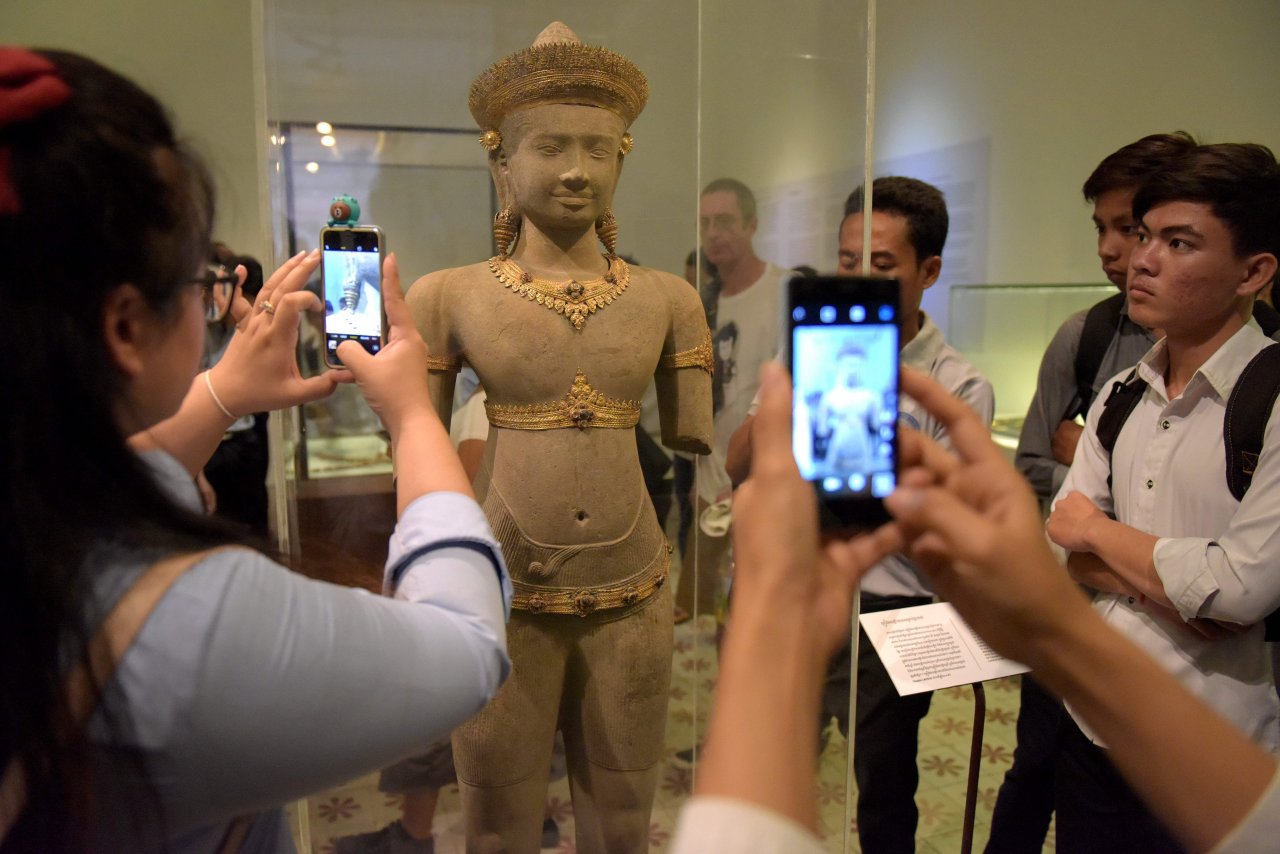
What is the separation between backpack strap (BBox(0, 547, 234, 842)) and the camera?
698 mm

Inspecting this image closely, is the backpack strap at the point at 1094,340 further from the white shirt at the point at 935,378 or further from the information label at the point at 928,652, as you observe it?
the information label at the point at 928,652

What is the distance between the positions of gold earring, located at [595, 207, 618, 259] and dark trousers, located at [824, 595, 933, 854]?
119 centimetres

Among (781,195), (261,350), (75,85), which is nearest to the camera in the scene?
(75,85)

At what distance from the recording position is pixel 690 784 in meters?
2.85

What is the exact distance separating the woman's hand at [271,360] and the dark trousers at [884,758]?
1610 mm

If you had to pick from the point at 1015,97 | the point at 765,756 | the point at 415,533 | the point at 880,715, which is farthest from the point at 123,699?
the point at 1015,97

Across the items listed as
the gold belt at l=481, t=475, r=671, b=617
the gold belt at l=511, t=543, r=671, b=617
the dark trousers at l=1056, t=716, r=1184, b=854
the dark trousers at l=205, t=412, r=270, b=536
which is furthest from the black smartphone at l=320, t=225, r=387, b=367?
the dark trousers at l=1056, t=716, r=1184, b=854

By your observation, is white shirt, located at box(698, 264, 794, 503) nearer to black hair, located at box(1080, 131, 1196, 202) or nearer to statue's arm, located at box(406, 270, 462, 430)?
black hair, located at box(1080, 131, 1196, 202)

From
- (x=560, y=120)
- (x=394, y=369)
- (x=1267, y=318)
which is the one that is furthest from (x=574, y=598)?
(x=1267, y=318)

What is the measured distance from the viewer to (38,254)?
27.8 inches

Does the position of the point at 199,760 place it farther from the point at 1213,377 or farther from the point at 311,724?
the point at 1213,377

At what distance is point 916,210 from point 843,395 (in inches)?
56.1

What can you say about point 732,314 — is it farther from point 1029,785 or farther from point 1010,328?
point 1010,328

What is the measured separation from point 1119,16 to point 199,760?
4.44 meters
